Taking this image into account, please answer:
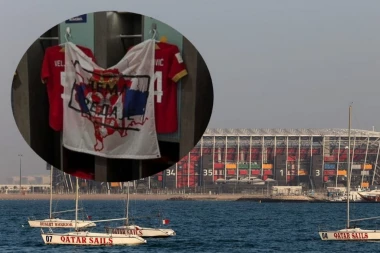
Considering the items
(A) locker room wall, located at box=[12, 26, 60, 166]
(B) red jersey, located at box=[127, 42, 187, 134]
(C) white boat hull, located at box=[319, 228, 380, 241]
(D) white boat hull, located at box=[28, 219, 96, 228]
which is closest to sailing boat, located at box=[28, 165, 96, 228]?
(D) white boat hull, located at box=[28, 219, 96, 228]

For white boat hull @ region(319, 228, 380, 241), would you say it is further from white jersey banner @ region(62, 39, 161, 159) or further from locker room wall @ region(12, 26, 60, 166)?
locker room wall @ region(12, 26, 60, 166)

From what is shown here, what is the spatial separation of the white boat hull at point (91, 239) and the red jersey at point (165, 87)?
64.5 meters

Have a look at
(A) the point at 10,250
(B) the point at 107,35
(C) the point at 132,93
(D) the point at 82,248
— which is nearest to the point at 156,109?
(C) the point at 132,93

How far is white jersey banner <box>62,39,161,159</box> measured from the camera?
7.94 m

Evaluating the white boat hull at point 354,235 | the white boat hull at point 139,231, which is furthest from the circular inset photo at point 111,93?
the white boat hull at point 354,235

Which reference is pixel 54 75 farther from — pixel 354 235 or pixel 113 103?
pixel 354 235

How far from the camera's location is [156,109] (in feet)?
26.1

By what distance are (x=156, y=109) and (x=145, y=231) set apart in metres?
80.6

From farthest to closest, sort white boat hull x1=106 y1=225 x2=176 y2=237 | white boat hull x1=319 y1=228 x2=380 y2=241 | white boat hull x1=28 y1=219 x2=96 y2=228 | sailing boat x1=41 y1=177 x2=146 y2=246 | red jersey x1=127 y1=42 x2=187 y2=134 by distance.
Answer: white boat hull x1=28 y1=219 x2=96 y2=228 → white boat hull x1=319 y1=228 x2=380 y2=241 → white boat hull x1=106 y1=225 x2=176 y2=237 → sailing boat x1=41 y1=177 x2=146 y2=246 → red jersey x1=127 y1=42 x2=187 y2=134

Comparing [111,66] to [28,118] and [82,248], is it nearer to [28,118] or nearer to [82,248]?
[28,118]

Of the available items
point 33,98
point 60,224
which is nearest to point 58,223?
point 60,224

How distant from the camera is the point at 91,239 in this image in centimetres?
7194

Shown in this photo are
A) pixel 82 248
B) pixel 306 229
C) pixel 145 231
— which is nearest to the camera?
pixel 82 248

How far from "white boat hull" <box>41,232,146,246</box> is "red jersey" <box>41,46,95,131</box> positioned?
64.3m
